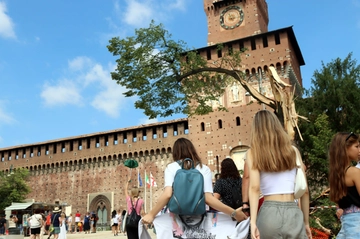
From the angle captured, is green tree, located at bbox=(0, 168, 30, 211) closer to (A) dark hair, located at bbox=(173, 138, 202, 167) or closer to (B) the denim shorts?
(A) dark hair, located at bbox=(173, 138, 202, 167)

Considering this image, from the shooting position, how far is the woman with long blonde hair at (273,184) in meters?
2.73

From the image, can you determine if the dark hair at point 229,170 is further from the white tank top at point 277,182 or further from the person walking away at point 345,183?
the white tank top at point 277,182

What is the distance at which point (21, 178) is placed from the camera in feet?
113

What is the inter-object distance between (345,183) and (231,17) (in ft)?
91.9

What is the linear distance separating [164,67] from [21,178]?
2802cm

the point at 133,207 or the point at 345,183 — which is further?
the point at 133,207

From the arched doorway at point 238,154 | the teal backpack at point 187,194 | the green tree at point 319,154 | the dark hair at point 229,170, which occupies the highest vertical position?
the arched doorway at point 238,154

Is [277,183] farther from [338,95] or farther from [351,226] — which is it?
[338,95]

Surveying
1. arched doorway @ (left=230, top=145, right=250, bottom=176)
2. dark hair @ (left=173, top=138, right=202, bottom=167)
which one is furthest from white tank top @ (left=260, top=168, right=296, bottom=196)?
arched doorway @ (left=230, top=145, right=250, bottom=176)

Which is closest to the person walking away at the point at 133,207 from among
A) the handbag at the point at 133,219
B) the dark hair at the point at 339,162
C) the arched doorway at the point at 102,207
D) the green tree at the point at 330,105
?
the handbag at the point at 133,219

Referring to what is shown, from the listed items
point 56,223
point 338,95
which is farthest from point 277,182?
point 338,95

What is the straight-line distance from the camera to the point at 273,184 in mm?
2912

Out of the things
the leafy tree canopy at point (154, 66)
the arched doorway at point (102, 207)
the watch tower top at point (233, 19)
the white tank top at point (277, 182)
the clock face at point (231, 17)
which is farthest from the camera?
the arched doorway at point (102, 207)

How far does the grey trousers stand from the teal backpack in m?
0.72
